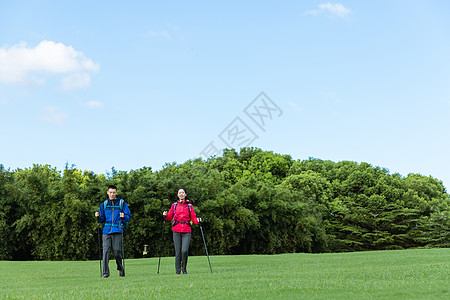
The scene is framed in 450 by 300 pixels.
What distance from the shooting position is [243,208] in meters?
35.0

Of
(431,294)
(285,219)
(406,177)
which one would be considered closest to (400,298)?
(431,294)

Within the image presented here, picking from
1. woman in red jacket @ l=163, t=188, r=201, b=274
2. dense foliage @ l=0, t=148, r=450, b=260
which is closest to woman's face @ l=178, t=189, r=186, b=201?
woman in red jacket @ l=163, t=188, r=201, b=274

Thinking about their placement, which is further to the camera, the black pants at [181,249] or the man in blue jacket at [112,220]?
the black pants at [181,249]

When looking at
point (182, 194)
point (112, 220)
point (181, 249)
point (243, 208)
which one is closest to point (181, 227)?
point (181, 249)

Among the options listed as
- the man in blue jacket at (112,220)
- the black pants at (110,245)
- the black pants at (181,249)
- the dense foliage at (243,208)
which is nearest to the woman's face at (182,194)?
the black pants at (181,249)

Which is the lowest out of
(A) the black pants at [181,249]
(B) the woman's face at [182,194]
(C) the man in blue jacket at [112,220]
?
(A) the black pants at [181,249]

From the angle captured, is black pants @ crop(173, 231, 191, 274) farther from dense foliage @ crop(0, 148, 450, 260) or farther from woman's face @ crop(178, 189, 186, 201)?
dense foliage @ crop(0, 148, 450, 260)

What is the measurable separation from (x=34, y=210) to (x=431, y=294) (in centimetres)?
2740

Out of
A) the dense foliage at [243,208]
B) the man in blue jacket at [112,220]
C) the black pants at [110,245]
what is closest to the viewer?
the black pants at [110,245]

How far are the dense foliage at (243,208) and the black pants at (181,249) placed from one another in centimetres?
1480

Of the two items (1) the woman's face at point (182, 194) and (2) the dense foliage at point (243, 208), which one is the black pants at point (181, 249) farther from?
(2) the dense foliage at point (243, 208)

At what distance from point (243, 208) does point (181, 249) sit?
24.5 meters

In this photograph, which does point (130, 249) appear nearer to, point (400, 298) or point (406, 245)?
point (400, 298)

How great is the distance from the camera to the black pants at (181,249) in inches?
419
